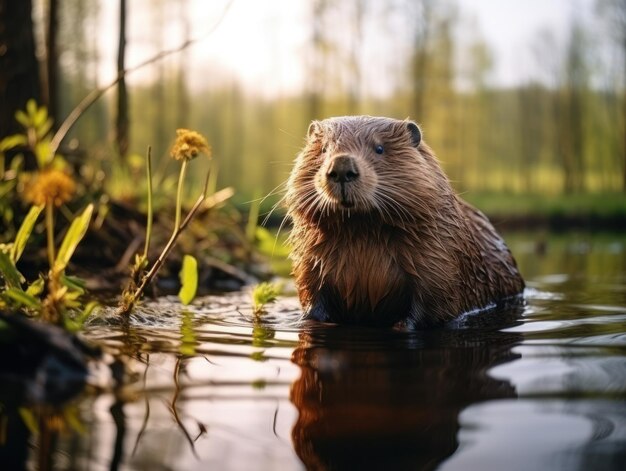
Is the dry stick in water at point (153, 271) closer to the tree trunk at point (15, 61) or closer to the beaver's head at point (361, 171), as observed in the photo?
the beaver's head at point (361, 171)

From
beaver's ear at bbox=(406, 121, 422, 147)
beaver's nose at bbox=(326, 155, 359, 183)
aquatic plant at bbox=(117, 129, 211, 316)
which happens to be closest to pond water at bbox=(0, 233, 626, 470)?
Answer: aquatic plant at bbox=(117, 129, 211, 316)

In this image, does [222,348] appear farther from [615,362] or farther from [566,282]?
[566,282]

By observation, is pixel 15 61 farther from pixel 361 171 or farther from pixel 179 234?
pixel 361 171

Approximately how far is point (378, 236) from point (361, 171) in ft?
1.37

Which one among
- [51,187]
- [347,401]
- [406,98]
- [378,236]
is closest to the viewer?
[347,401]

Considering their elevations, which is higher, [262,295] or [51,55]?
[51,55]

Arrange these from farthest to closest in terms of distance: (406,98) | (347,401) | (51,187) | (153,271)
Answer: (406,98)
(153,271)
(51,187)
(347,401)

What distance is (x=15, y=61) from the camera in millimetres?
5473

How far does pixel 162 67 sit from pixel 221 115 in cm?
1776

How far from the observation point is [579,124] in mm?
33844

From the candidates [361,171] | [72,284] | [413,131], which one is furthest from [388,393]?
[413,131]

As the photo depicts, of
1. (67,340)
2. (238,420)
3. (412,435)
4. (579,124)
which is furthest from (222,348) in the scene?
(579,124)

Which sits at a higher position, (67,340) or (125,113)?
(125,113)

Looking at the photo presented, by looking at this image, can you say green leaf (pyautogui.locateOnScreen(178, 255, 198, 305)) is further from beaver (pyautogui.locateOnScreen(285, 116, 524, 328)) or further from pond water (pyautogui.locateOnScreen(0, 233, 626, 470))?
beaver (pyautogui.locateOnScreen(285, 116, 524, 328))
